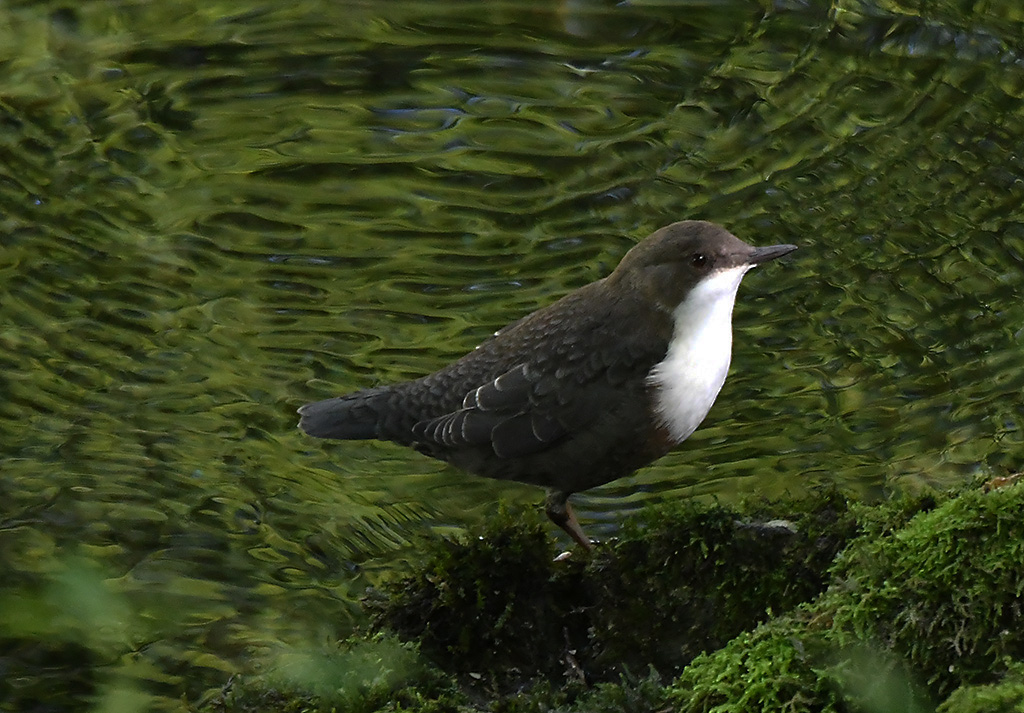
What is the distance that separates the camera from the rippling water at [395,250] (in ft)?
17.2

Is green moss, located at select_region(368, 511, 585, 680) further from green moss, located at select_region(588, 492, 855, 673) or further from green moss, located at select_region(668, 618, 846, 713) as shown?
green moss, located at select_region(668, 618, 846, 713)

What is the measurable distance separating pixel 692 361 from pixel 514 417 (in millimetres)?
606

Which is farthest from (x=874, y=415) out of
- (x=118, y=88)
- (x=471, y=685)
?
(x=118, y=88)

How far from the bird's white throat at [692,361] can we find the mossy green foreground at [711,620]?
59 cm

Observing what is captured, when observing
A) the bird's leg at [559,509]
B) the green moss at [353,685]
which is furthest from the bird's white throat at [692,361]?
the green moss at [353,685]

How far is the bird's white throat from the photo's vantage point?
13.3 feet

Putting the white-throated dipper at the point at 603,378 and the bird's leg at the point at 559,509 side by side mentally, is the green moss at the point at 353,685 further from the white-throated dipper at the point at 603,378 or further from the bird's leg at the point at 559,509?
the bird's leg at the point at 559,509

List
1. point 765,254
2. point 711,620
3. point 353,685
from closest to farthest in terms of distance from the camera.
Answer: point 353,685 < point 711,620 < point 765,254

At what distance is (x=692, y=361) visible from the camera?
4.07 m

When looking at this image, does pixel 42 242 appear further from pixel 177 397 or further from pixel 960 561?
pixel 960 561

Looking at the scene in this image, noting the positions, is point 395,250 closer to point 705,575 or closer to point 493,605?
point 493,605

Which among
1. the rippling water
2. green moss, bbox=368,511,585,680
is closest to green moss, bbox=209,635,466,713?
green moss, bbox=368,511,585,680

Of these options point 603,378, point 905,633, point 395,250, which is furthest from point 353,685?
point 395,250

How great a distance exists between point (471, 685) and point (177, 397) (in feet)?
9.73
